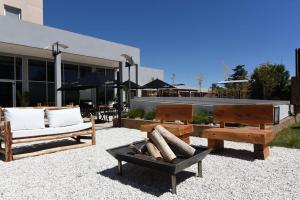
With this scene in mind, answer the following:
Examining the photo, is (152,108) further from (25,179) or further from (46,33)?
(46,33)

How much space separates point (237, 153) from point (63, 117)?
4064 millimetres

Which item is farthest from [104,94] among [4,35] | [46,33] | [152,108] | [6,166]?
[6,166]

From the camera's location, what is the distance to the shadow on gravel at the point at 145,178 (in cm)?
334

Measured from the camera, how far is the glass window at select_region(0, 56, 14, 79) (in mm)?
14750

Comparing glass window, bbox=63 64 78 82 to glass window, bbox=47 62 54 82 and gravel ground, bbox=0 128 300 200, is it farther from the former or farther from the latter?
gravel ground, bbox=0 128 300 200

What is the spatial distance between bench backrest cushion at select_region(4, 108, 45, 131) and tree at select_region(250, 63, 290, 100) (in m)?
15.4

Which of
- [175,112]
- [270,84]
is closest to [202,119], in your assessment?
[175,112]

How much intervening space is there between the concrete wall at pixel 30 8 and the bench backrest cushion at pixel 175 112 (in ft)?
56.9

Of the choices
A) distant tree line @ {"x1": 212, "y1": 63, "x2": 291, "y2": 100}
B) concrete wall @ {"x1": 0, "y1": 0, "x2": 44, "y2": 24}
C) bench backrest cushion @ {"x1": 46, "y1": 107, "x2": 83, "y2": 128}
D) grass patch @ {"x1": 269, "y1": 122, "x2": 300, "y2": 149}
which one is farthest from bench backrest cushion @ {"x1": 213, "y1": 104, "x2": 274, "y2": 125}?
concrete wall @ {"x1": 0, "y1": 0, "x2": 44, "y2": 24}

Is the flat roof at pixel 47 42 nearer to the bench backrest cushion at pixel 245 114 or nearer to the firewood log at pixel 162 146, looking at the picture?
the bench backrest cushion at pixel 245 114

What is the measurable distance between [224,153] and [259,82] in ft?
47.4

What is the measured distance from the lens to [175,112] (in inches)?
240

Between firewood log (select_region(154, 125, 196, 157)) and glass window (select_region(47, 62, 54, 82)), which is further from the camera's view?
glass window (select_region(47, 62, 54, 82))

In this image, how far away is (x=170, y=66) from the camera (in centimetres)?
4862
